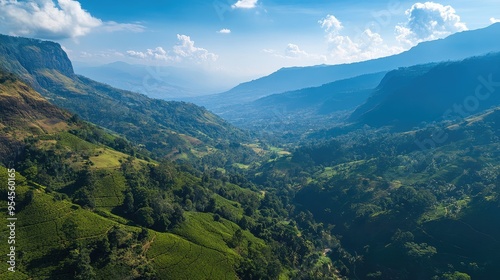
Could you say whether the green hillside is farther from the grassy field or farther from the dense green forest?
the dense green forest

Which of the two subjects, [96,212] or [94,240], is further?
[96,212]

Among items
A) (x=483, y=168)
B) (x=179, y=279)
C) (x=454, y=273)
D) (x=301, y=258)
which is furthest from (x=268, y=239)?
(x=483, y=168)

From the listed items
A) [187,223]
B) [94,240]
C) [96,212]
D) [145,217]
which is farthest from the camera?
[187,223]

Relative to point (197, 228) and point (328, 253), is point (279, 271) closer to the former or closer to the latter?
point (197, 228)

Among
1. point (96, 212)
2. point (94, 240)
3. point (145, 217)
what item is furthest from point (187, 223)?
point (94, 240)

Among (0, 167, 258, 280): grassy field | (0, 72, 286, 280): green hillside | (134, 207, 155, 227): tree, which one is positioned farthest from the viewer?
(134, 207, 155, 227): tree

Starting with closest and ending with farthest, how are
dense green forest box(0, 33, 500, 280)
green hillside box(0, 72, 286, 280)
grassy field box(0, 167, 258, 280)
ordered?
grassy field box(0, 167, 258, 280) < green hillside box(0, 72, 286, 280) < dense green forest box(0, 33, 500, 280)

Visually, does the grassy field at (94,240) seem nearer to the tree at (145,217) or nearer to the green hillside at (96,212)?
the green hillside at (96,212)

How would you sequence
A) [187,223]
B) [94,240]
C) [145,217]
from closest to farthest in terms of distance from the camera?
[94,240], [145,217], [187,223]

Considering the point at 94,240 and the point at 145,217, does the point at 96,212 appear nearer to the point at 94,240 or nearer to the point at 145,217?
the point at 145,217

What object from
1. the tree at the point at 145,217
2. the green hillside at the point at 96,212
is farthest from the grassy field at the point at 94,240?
the tree at the point at 145,217

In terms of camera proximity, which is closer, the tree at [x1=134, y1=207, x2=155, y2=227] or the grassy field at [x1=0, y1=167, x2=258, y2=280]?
the grassy field at [x1=0, y1=167, x2=258, y2=280]

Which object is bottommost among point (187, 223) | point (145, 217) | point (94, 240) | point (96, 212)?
point (187, 223)

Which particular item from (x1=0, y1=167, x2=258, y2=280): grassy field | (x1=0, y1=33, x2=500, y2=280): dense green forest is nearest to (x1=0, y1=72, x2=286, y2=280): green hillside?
(x1=0, y1=167, x2=258, y2=280): grassy field
